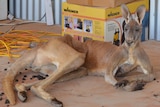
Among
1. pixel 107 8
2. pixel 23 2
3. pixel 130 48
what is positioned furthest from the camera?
pixel 23 2

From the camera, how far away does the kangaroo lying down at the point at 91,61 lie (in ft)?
11.2

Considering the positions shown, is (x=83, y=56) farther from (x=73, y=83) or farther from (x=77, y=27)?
(x=77, y=27)

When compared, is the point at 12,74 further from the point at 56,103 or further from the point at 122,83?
the point at 122,83

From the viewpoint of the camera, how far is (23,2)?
258 inches

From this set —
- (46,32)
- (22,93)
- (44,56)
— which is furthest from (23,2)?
(22,93)

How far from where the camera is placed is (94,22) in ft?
15.8

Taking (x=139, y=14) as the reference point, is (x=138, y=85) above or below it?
below

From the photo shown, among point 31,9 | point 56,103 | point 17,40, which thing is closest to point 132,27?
point 56,103

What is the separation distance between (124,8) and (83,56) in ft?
1.75

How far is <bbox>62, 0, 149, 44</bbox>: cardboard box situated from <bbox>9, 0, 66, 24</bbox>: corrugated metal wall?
A: 1.10 meters

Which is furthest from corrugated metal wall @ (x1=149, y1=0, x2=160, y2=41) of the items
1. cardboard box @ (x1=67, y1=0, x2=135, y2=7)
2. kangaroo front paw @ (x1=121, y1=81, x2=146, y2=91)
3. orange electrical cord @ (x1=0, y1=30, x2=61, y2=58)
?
kangaroo front paw @ (x1=121, y1=81, x2=146, y2=91)

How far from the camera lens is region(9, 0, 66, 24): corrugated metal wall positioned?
20.5 ft

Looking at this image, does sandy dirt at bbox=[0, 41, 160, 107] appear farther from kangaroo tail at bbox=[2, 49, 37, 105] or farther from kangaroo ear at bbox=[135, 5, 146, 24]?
kangaroo ear at bbox=[135, 5, 146, 24]

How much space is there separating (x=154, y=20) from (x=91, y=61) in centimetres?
187
